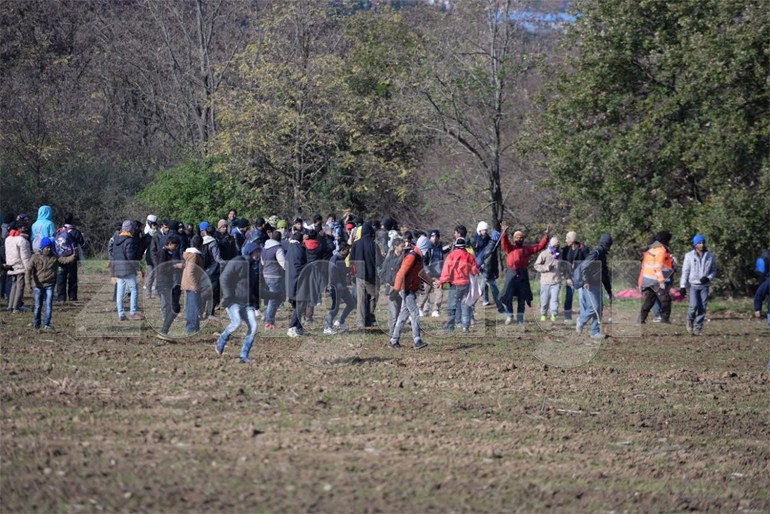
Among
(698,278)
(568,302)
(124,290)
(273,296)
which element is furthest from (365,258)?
(698,278)

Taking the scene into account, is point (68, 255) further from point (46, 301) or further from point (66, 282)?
point (46, 301)

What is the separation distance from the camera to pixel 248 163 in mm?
38281

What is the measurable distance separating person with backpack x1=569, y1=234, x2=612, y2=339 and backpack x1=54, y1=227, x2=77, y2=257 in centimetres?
1034

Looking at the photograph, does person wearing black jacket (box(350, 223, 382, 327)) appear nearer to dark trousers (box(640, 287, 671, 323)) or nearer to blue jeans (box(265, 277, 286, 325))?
blue jeans (box(265, 277, 286, 325))

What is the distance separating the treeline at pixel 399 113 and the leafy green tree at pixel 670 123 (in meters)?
0.05

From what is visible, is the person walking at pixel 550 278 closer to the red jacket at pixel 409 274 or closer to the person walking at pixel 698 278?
the person walking at pixel 698 278

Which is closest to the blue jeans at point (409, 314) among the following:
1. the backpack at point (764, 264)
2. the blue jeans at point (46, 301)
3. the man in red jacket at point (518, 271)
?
the man in red jacket at point (518, 271)

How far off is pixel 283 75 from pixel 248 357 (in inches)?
998

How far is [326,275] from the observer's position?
17.1 m

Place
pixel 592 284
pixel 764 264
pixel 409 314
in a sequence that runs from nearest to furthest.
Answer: pixel 409 314 → pixel 592 284 → pixel 764 264

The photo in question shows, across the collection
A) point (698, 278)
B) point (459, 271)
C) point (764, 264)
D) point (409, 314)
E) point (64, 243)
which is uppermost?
point (64, 243)

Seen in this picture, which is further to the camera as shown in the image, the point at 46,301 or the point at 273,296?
the point at 273,296

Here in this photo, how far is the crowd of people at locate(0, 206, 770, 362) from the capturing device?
16.2 metres

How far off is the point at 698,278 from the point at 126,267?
423 inches
